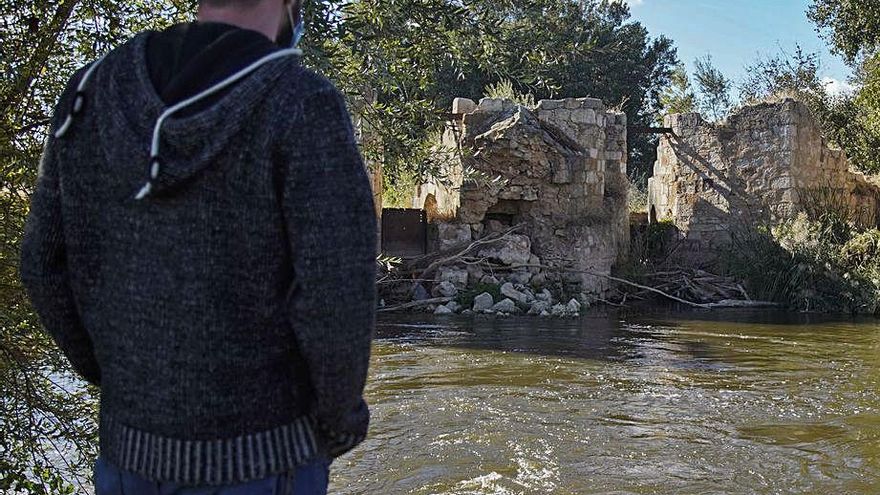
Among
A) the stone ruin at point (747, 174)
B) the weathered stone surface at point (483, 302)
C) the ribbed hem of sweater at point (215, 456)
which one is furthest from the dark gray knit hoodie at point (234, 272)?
the stone ruin at point (747, 174)

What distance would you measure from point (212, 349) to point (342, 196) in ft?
1.16

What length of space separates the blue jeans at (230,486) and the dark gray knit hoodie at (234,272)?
0.9 inches

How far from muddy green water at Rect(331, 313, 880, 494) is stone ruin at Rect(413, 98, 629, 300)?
322 cm

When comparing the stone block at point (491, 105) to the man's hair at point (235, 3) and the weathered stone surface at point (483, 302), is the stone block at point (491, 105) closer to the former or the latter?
the weathered stone surface at point (483, 302)

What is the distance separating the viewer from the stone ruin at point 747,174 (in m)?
16.5

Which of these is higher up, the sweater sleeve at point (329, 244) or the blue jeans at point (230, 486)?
the sweater sleeve at point (329, 244)

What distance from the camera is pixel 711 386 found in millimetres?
7992

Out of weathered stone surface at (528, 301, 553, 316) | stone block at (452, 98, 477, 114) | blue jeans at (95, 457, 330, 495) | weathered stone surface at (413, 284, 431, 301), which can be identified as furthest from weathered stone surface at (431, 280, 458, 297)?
blue jeans at (95, 457, 330, 495)

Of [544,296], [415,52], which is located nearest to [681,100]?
[544,296]

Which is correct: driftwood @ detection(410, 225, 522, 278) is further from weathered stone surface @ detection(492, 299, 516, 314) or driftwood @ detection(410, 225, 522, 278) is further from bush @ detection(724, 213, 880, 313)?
bush @ detection(724, 213, 880, 313)

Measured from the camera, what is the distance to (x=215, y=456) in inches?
65.9

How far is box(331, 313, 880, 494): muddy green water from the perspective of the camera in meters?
5.23

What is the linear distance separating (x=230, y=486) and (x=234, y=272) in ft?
1.24

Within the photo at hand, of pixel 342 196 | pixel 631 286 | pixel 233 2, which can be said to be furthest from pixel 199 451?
pixel 631 286
